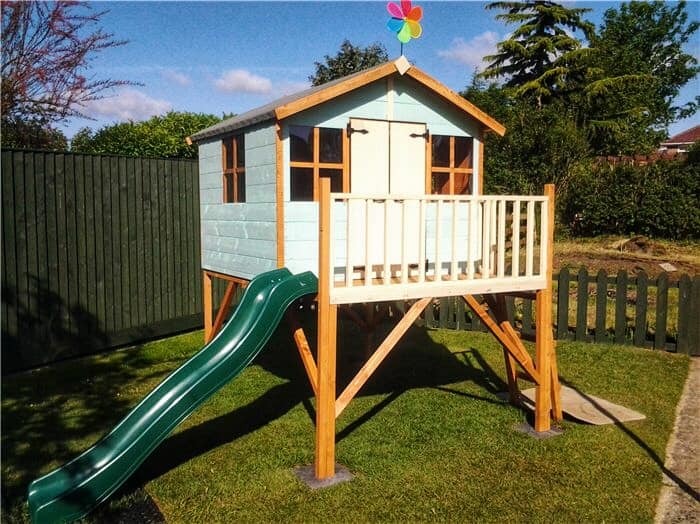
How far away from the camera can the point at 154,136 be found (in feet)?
42.7

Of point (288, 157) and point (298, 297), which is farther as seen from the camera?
point (288, 157)

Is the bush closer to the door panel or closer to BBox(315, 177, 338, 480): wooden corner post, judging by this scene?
the door panel

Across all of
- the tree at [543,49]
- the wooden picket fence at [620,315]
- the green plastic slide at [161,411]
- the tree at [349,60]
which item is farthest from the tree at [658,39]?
the green plastic slide at [161,411]

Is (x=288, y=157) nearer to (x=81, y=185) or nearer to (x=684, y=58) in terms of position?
(x=81, y=185)

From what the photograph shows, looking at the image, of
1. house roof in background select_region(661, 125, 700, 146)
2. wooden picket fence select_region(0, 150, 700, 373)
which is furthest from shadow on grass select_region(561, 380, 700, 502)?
house roof in background select_region(661, 125, 700, 146)

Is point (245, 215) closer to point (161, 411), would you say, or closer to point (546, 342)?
point (161, 411)

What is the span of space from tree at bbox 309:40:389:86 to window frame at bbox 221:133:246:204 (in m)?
16.7

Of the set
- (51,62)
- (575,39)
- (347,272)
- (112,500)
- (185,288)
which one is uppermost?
(575,39)

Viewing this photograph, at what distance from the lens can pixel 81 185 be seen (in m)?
8.88

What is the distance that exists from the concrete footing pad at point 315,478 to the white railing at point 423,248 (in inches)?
62.7

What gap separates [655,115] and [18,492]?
46.4m

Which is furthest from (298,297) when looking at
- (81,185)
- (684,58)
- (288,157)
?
(684,58)

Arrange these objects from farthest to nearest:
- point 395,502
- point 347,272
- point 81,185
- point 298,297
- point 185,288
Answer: point 185,288, point 81,185, point 298,297, point 347,272, point 395,502

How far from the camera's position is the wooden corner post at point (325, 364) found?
16.9 ft
